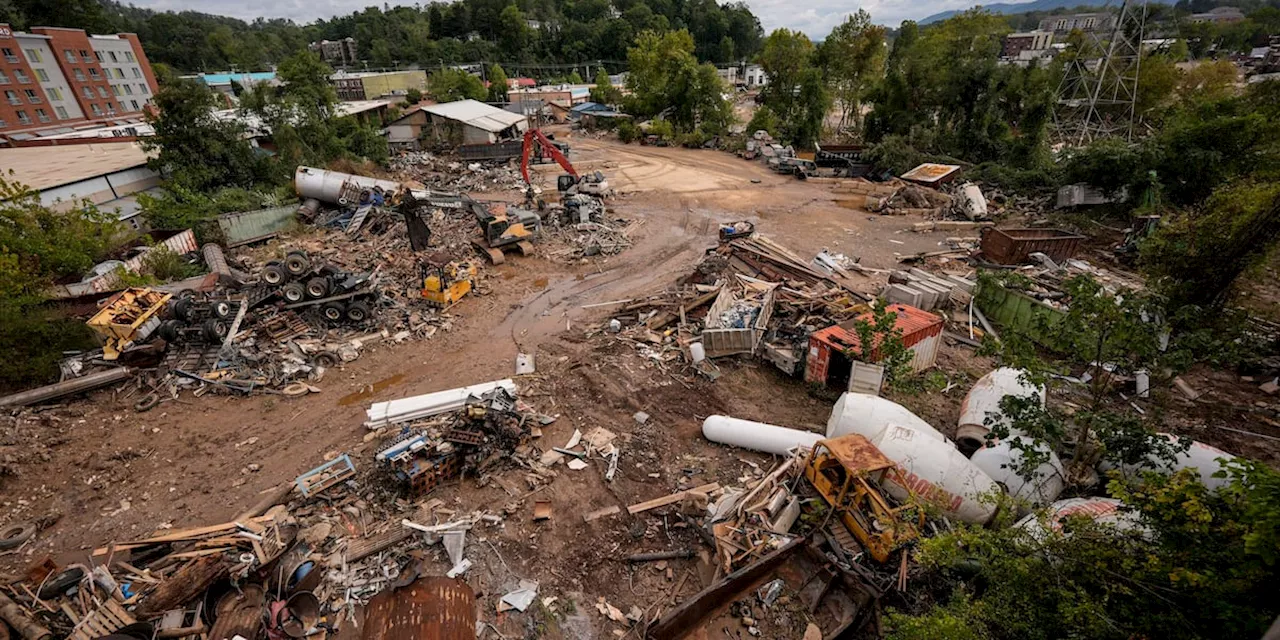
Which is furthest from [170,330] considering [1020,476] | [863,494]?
[1020,476]

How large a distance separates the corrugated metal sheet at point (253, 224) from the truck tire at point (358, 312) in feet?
34.0

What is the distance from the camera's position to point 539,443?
33.4 feet

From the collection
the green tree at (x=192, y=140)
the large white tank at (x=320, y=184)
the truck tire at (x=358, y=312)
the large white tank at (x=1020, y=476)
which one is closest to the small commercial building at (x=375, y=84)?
the green tree at (x=192, y=140)

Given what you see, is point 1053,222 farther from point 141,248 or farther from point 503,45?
point 503,45

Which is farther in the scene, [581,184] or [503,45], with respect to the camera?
[503,45]

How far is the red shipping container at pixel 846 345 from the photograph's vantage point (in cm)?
1101

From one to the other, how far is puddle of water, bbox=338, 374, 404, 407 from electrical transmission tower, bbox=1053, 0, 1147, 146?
36183mm

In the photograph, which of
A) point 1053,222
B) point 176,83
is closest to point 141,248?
point 176,83

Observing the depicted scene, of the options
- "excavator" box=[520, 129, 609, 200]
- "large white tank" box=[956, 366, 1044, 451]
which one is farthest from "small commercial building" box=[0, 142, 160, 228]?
"large white tank" box=[956, 366, 1044, 451]

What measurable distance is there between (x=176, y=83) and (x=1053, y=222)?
38.3 meters

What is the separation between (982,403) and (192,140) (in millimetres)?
31207

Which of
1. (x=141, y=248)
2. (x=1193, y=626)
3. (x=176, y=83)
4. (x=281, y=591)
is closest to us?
(x=1193, y=626)

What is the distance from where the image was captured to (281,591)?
6.96m

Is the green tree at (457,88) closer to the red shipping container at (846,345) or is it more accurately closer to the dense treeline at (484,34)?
the dense treeline at (484,34)
